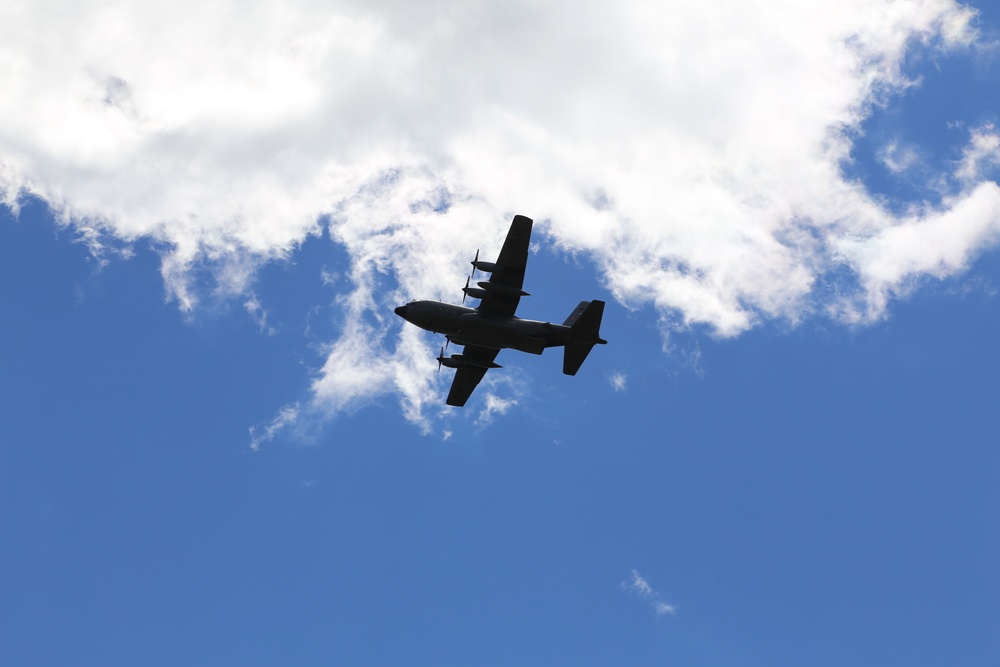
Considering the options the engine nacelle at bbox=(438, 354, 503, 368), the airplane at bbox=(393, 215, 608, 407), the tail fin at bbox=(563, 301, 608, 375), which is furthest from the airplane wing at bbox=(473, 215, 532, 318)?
the engine nacelle at bbox=(438, 354, 503, 368)

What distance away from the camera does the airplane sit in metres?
59.2

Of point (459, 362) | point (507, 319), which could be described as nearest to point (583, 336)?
point (507, 319)

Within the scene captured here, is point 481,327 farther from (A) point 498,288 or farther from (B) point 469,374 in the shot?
(B) point 469,374

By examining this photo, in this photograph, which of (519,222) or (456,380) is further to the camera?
(456,380)

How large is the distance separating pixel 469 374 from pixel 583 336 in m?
9.90

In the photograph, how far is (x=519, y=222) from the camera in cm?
5834

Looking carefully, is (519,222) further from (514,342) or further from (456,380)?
(456,380)

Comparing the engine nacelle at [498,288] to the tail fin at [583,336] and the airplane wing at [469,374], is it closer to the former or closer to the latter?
the tail fin at [583,336]

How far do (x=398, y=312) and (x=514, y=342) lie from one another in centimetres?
755

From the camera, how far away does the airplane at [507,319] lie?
194ft

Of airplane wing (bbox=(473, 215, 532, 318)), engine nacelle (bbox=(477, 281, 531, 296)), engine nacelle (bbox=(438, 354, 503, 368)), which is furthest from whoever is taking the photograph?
engine nacelle (bbox=(438, 354, 503, 368))

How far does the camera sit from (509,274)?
59.5 metres

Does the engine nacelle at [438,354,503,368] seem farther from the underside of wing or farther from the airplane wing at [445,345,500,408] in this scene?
the underside of wing

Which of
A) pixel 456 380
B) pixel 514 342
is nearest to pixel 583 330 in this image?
pixel 514 342
